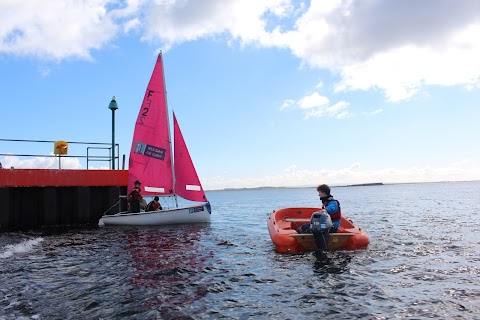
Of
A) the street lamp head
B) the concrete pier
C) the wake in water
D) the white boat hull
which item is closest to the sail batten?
the white boat hull

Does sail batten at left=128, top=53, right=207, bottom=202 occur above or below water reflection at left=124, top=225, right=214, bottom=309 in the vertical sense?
above

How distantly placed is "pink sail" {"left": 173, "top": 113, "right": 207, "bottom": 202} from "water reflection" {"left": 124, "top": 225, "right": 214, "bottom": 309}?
135 inches

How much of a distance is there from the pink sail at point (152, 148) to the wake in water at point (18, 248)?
693 cm

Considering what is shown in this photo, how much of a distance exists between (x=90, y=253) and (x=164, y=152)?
9715 mm

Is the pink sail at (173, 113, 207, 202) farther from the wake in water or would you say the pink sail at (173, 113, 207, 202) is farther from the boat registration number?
the wake in water

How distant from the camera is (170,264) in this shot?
10742mm

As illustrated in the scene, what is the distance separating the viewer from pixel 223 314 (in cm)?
682

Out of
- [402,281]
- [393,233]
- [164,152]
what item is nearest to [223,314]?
[402,281]

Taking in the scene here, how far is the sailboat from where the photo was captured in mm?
21000

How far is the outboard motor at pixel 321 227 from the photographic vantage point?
1109 centimetres

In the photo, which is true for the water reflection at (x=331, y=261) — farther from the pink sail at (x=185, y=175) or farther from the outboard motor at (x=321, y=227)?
the pink sail at (x=185, y=175)

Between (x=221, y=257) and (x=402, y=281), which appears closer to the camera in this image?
(x=402, y=281)

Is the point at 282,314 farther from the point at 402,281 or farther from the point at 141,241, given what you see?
the point at 141,241

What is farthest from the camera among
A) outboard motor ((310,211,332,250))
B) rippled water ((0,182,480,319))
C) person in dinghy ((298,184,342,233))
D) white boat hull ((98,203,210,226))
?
white boat hull ((98,203,210,226))
